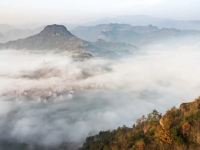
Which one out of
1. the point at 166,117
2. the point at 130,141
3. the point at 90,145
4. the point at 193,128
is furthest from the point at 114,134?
the point at 193,128

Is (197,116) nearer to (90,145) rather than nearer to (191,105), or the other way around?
(191,105)

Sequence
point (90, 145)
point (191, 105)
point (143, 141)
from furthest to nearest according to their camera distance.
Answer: point (90, 145) < point (191, 105) < point (143, 141)

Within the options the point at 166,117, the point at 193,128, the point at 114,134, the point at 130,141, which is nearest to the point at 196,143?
the point at 193,128

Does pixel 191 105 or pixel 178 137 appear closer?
pixel 178 137

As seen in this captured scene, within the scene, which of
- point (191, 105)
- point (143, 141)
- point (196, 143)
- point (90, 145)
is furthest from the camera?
point (90, 145)

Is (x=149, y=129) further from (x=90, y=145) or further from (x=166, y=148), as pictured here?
(x=90, y=145)

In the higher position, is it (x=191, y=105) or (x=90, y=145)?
(x=191, y=105)
